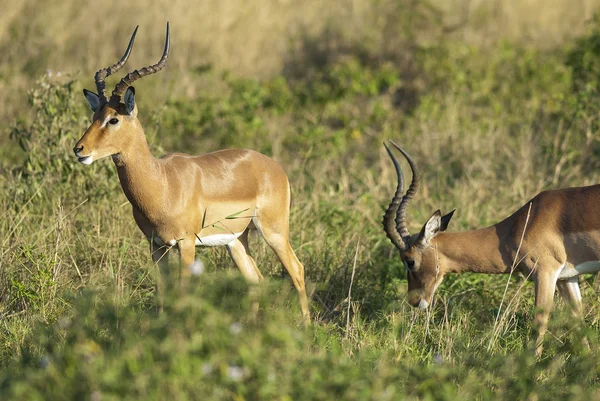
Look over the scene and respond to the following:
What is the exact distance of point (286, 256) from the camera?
5902mm

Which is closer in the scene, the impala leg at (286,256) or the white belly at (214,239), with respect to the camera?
the white belly at (214,239)

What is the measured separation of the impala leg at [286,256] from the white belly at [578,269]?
5.30 feet

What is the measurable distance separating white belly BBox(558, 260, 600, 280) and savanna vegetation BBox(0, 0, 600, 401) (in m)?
0.36

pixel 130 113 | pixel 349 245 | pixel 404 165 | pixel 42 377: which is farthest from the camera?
pixel 404 165

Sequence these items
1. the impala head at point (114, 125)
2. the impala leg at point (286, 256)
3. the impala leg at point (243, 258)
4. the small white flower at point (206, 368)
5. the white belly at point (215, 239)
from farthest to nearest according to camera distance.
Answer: the impala leg at point (243, 258) → the impala leg at point (286, 256) → the white belly at point (215, 239) → the impala head at point (114, 125) → the small white flower at point (206, 368)

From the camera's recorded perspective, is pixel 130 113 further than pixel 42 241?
No

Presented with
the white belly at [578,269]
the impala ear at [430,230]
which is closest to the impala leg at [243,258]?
the impala ear at [430,230]

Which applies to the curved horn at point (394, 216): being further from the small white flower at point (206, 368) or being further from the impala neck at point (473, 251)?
the small white flower at point (206, 368)

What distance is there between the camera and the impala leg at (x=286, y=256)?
5.85 m

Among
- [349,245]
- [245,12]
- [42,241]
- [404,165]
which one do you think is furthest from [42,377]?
[245,12]

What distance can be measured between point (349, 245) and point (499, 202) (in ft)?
5.54

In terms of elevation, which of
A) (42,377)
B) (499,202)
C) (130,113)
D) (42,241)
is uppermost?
(130,113)

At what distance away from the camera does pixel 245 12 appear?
13828 mm

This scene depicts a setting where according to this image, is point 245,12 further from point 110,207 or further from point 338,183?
point 110,207
